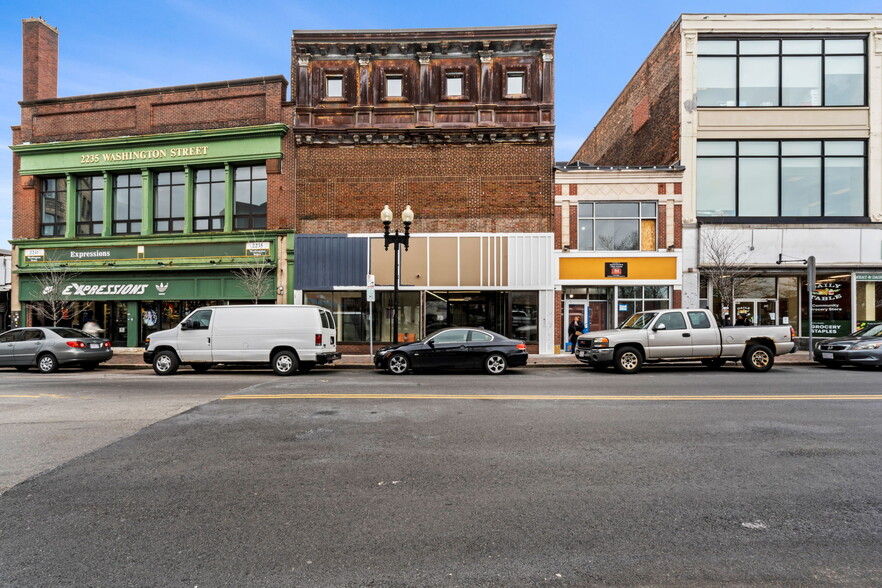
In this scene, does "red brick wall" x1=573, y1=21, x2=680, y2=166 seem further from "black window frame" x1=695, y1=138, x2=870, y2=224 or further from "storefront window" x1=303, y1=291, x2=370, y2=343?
"storefront window" x1=303, y1=291, x2=370, y2=343

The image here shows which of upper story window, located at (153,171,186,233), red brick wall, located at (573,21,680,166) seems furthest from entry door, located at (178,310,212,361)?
red brick wall, located at (573,21,680,166)

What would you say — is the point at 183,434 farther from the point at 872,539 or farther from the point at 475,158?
the point at 475,158

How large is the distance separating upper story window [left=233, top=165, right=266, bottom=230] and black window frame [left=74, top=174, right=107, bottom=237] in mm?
6317

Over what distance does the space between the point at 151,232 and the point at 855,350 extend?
25.9 meters

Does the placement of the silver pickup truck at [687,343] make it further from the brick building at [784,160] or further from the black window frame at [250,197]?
the black window frame at [250,197]

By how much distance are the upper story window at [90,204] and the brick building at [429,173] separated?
913cm

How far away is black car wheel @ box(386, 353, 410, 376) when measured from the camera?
1345 centimetres

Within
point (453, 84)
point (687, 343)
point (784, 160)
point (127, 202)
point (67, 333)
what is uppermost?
point (453, 84)

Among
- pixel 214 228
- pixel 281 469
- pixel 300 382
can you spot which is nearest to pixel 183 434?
pixel 281 469

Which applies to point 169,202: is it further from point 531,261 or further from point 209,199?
point 531,261

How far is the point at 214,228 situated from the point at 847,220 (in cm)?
2636

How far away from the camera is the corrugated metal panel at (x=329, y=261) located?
789 inches

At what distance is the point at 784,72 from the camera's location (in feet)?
66.9

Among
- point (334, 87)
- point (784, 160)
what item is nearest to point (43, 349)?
point (334, 87)
